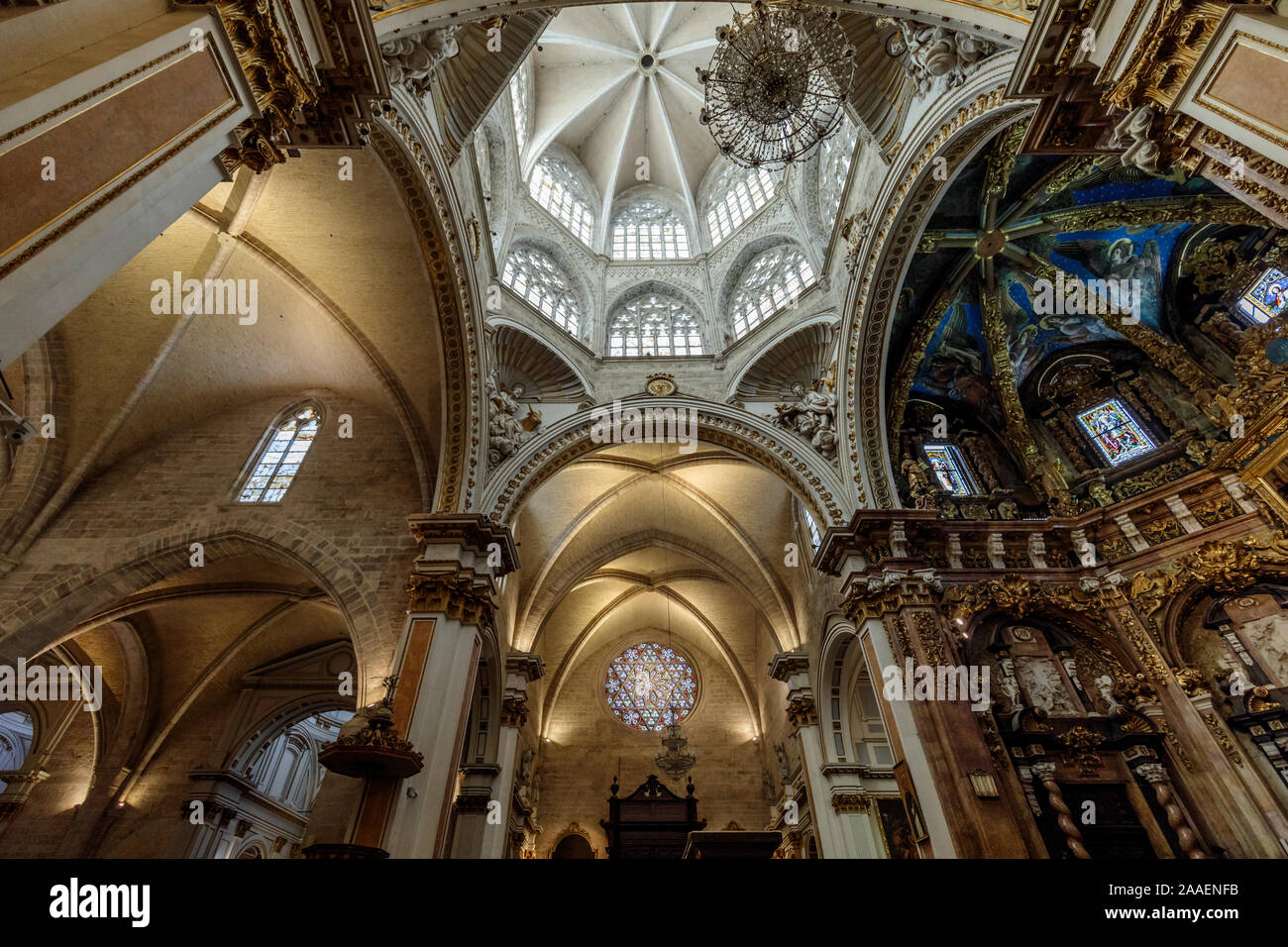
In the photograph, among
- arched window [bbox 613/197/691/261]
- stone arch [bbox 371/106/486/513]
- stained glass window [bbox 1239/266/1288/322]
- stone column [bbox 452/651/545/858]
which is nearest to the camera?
stained glass window [bbox 1239/266/1288/322]

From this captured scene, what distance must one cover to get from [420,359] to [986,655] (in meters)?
11.8

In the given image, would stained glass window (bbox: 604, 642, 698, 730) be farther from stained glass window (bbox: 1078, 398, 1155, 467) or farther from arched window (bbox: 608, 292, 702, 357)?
stained glass window (bbox: 1078, 398, 1155, 467)

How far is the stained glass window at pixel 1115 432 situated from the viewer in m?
10.9

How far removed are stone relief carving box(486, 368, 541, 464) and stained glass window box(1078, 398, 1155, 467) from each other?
11084 mm

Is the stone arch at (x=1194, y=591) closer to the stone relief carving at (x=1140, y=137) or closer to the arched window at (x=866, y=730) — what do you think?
the arched window at (x=866, y=730)

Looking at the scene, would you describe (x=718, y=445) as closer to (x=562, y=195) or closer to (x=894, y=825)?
(x=894, y=825)

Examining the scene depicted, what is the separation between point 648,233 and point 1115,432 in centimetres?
1350

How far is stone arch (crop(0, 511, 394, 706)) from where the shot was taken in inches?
392

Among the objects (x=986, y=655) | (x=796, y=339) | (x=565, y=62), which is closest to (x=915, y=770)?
(x=986, y=655)

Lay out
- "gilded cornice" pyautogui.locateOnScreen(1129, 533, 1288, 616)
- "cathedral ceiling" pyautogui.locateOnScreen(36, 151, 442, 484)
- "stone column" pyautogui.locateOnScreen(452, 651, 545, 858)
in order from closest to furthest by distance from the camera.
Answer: "gilded cornice" pyautogui.locateOnScreen(1129, 533, 1288, 616) → "cathedral ceiling" pyautogui.locateOnScreen(36, 151, 442, 484) → "stone column" pyautogui.locateOnScreen(452, 651, 545, 858)

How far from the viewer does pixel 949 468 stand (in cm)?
1239

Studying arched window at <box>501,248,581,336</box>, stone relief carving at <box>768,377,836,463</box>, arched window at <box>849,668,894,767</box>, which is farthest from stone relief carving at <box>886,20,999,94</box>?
arched window at <box>849,668,894,767</box>

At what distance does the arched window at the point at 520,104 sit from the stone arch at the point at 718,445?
8.37 m

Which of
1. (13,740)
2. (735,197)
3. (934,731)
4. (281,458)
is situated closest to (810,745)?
(934,731)
